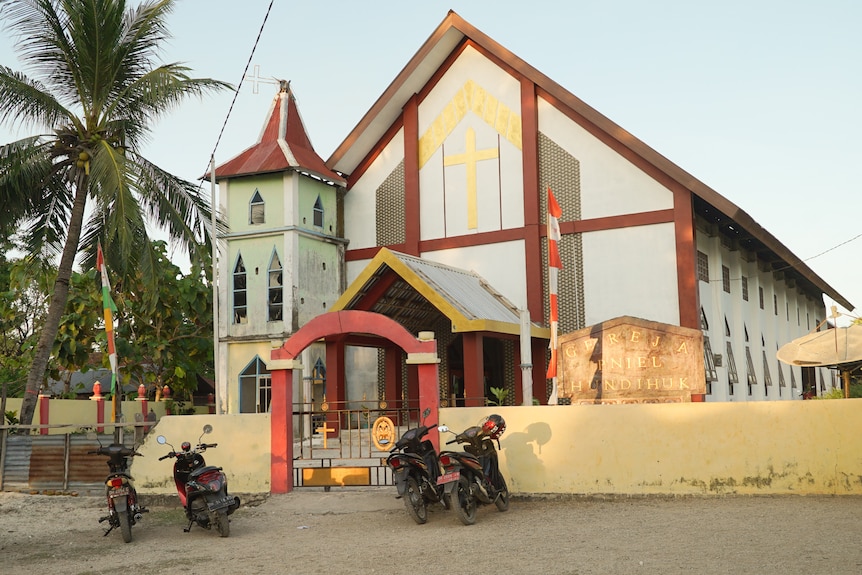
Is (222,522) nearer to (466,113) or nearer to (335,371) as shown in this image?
(335,371)

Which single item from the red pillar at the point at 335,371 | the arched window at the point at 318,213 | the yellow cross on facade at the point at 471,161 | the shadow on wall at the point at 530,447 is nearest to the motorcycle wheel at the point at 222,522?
the shadow on wall at the point at 530,447

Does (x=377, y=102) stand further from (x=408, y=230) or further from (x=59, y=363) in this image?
(x=59, y=363)

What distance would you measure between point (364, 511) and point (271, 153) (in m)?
13.4

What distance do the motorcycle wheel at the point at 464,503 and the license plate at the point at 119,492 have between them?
379cm

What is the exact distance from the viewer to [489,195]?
2231 centimetres

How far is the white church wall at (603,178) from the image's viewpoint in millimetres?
20516

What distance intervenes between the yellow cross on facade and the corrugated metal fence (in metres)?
10.5

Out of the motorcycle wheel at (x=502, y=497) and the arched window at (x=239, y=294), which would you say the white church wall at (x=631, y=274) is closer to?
the arched window at (x=239, y=294)

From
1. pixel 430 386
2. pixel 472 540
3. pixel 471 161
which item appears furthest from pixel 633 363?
pixel 471 161

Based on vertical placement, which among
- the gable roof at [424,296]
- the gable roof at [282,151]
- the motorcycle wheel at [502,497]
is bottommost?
the motorcycle wheel at [502,497]

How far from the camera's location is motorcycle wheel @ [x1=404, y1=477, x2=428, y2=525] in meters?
10.4

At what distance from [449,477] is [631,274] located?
11402 millimetres

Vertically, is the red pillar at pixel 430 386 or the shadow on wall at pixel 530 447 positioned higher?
the red pillar at pixel 430 386

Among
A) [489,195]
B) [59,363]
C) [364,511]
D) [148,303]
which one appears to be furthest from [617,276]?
[59,363]
